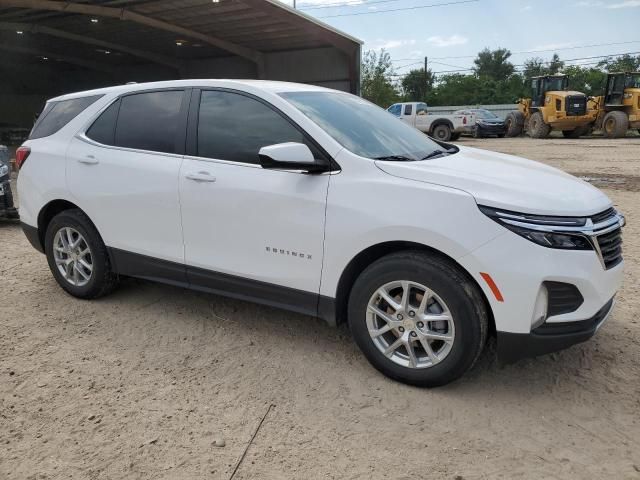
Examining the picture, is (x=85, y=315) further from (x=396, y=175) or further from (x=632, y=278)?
(x=632, y=278)

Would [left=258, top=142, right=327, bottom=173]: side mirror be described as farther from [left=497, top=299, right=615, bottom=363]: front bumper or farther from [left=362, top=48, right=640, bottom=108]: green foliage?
[left=362, top=48, right=640, bottom=108]: green foliage

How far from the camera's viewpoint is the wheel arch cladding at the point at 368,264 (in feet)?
9.32

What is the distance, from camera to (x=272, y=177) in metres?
3.30

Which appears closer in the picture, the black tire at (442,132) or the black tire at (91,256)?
the black tire at (91,256)

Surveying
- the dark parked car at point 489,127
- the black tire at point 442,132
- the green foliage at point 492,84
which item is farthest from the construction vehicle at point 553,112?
the green foliage at point 492,84

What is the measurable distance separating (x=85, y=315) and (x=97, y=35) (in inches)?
958

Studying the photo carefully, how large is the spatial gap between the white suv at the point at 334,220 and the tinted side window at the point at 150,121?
0.04ft

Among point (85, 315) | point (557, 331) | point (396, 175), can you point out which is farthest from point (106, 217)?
point (557, 331)

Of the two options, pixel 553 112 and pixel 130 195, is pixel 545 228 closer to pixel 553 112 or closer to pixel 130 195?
pixel 130 195

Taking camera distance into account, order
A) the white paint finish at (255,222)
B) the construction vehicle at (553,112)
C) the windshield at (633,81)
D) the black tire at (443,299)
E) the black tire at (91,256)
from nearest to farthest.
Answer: the black tire at (443,299)
the white paint finish at (255,222)
the black tire at (91,256)
the windshield at (633,81)
the construction vehicle at (553,112)

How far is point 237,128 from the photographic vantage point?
357cm

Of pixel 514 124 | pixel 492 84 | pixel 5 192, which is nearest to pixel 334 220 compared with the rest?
pixel 5 192

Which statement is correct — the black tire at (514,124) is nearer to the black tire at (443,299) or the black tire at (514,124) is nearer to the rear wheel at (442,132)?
the rear wheel at (442,132)

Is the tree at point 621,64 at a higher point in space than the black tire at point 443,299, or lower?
higher
